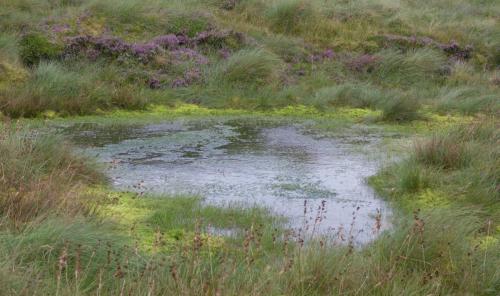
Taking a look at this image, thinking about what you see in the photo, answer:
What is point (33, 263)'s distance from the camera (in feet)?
14.2

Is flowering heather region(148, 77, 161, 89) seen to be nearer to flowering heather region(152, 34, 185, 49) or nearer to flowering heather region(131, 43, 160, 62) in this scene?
flowering heather region(131, 43, 160, 62)

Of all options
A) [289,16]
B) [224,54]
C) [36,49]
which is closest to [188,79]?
[224,54]

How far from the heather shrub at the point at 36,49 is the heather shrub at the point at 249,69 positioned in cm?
354

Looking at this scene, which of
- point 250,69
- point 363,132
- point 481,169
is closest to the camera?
point 481,169

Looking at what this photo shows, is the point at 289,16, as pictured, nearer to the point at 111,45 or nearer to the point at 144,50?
the point at 144,50

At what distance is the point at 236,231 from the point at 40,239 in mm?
2116

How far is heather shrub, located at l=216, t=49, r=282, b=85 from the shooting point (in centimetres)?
1562

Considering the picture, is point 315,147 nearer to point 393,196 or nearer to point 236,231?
point 393,196

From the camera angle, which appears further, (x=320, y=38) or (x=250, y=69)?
(x=320, y=38)

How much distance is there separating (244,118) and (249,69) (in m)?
2.33

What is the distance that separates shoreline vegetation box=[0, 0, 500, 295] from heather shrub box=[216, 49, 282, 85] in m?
0.05

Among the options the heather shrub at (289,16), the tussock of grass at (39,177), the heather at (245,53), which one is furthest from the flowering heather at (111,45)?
the tussock of grass at (39,177)

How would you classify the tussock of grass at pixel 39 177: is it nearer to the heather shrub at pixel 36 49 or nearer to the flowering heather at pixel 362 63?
the heather shrub at pixel 36 49

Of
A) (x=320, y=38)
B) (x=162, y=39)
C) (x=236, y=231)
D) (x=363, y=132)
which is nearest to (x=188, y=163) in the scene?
(x=236, y=231)
